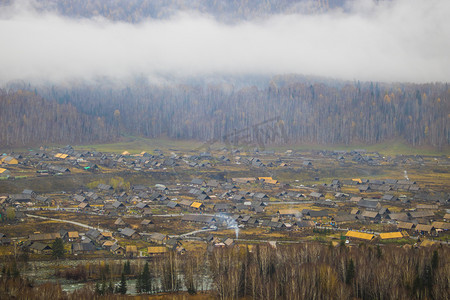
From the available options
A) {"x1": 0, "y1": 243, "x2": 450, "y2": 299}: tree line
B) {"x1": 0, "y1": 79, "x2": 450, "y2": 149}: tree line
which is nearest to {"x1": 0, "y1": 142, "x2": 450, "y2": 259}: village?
{"x1": 0, "y1": 243, "x2": 450, "y2": 299}: tree line

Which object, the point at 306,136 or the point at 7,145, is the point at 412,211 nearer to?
the point at 306,136

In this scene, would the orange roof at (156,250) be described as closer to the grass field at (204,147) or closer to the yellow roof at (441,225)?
the yellow roof at (441,225)

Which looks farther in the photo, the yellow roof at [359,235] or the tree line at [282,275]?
the yellow roof at [359,235]

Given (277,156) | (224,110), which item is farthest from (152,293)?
(224,110)

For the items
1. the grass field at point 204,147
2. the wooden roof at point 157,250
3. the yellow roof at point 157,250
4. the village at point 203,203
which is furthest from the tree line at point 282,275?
the grass field at point 204,147

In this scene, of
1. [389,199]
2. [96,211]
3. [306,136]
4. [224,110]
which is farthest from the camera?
[224,110]

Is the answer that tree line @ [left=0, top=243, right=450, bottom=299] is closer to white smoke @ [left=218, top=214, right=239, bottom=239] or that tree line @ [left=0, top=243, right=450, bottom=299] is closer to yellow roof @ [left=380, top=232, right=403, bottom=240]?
yellow roof @ [left=380, top=232, right=403, bottom=240]

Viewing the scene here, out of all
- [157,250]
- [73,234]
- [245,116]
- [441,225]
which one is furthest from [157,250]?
[245,116]
